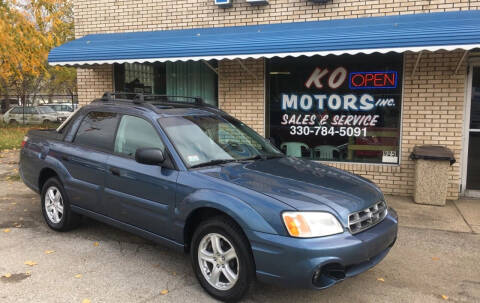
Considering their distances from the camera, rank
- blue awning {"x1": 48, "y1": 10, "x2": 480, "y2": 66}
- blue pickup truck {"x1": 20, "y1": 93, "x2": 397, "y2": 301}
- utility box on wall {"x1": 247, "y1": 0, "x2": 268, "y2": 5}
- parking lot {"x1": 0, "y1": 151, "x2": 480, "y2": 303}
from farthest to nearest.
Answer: utility box on wall {"x1": 247, "y1": 0, "x2": 268, "y2": 5}
blue awning {"x1": 48, "y1": 10, "x2": 480, "y2": 66}
parking lot {"x1": 0, "y1": 151, "x2": 480, "y2": 303}
blue pickup truck {"x1": 20, "y1": 93, "x2": 397, "y2": 301}

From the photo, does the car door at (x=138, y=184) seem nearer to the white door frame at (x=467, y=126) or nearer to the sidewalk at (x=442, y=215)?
the sidewalk at (x=442, y=215)

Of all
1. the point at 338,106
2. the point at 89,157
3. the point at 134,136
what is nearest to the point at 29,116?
the point at 338,106

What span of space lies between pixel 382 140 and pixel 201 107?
3.91m

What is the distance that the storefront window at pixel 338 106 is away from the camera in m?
7.32

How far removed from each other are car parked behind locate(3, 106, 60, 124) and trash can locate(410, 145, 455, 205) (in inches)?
892

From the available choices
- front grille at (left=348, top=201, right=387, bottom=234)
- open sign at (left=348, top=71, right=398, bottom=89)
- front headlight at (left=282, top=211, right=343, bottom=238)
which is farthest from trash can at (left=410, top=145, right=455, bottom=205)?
front headlight at (left=282, top=211, right=343, bottom=238)

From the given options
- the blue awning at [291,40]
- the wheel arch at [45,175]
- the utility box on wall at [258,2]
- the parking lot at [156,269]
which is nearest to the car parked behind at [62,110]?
the blue awning at [291,40]

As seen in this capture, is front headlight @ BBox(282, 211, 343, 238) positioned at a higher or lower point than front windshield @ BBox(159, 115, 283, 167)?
lower

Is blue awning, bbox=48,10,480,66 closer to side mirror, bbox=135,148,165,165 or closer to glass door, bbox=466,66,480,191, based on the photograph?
glass door, bbox=466,66,480,191

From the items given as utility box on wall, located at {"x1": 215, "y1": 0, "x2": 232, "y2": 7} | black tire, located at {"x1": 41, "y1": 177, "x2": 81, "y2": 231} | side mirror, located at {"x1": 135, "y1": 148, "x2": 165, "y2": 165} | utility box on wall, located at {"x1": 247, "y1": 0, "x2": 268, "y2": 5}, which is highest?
utility box on wall, located at {"x1": 215, "y1": 0, "x2": 232, "y2": 7}

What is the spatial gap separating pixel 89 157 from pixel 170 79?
4764mm

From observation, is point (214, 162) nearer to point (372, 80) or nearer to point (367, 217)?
point (367, 217)

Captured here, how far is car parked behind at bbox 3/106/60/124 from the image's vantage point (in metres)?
23.9

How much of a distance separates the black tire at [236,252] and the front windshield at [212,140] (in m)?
0.65
